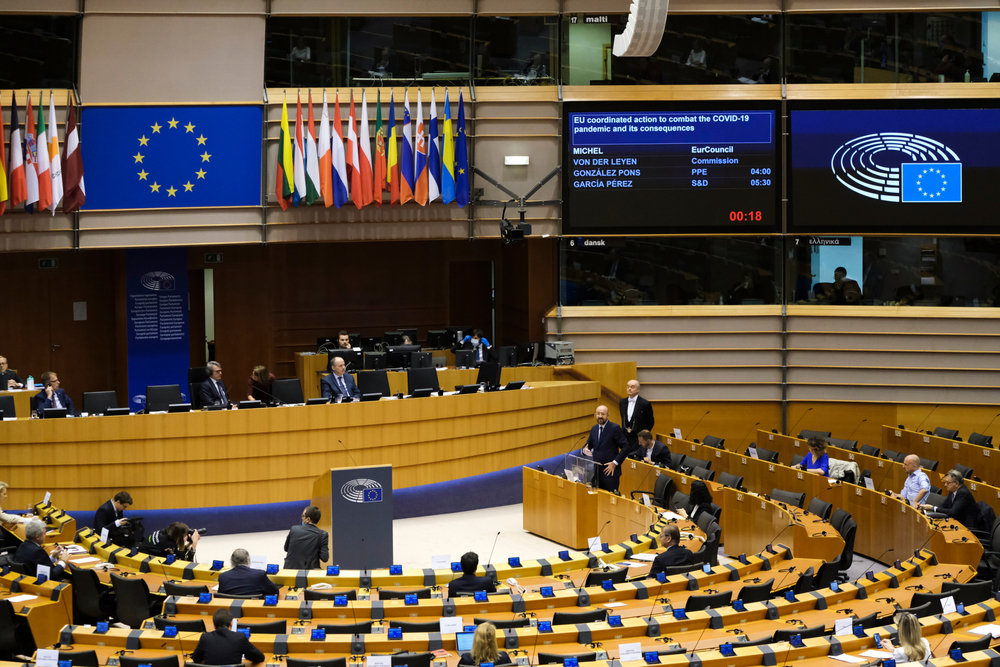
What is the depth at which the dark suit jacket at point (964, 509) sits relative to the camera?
1050 centimetres

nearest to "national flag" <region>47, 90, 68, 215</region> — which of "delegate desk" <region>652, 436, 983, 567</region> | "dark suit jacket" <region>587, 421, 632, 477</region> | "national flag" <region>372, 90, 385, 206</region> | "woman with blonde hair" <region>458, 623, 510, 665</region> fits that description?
"national flag" <region>372, 90, 385, 206</region>

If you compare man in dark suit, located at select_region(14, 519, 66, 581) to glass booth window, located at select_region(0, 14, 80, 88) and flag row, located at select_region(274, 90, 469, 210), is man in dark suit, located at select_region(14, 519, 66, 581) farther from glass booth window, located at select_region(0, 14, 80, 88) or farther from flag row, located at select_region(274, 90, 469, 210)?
glass booth window, located at select_region(0, 14, 80, 88)

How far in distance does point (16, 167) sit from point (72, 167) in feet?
2.29

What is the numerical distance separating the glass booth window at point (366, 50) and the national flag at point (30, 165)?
3304 millimetres

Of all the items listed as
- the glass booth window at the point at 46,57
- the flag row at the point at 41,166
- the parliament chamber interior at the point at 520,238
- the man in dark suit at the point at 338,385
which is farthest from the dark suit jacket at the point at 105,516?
the glass booth window at the point at 46,57

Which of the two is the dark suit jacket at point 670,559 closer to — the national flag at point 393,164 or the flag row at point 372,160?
the flag row at point 372,160

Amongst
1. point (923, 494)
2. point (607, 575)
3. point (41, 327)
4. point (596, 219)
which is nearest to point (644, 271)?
point (596, 219)

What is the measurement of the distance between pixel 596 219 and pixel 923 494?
20.3 ft

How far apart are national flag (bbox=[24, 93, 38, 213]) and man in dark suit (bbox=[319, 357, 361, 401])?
5064 millimetres

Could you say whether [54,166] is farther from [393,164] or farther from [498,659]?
[498,659]

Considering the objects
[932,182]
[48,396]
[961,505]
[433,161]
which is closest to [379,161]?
[433,161]

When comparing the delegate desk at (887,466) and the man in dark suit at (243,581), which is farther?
the delegate desk at (887,466)

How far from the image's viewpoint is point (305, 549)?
9.12 meters

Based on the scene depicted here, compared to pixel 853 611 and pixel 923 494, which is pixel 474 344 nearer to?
pixel 923 494
